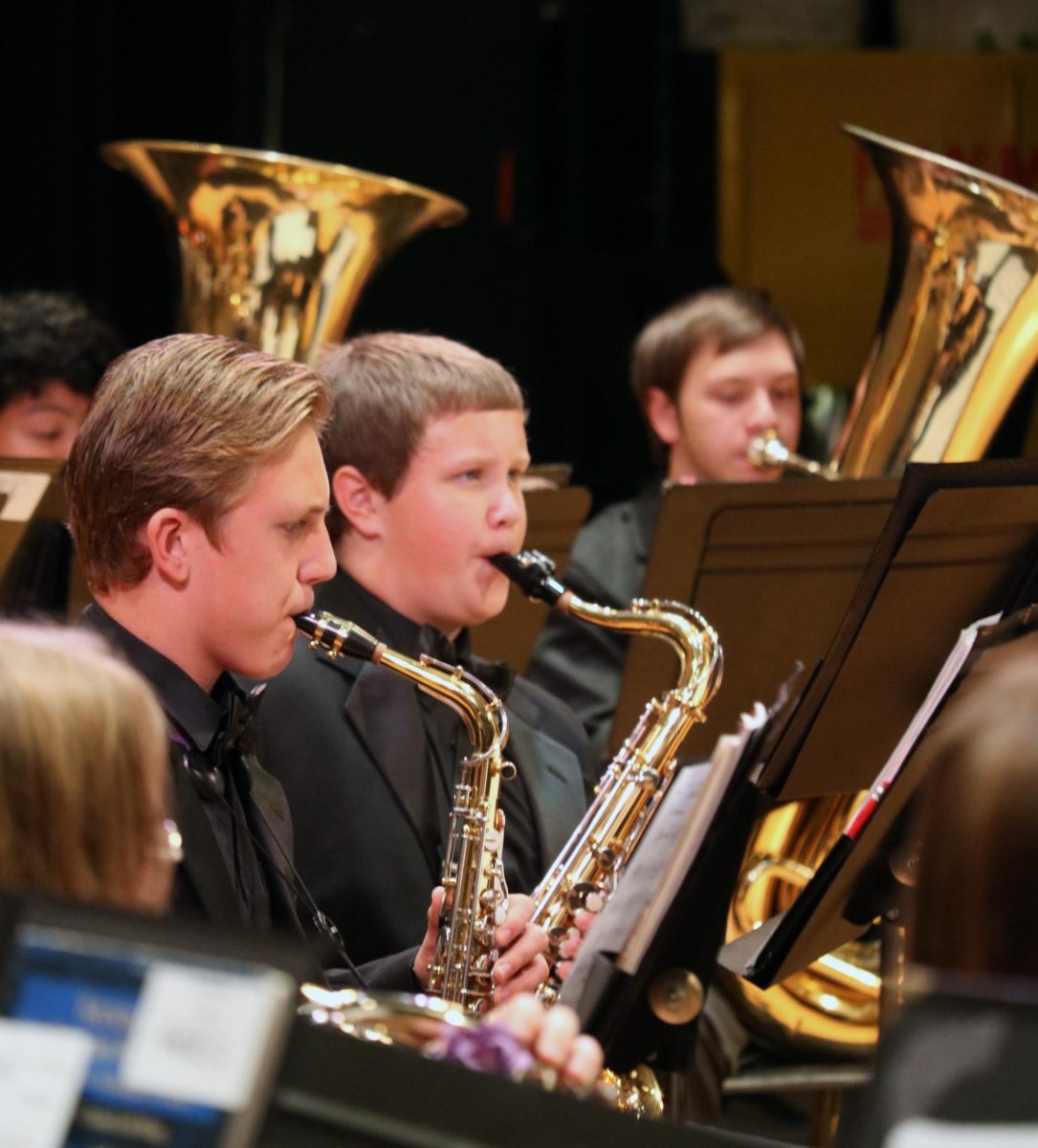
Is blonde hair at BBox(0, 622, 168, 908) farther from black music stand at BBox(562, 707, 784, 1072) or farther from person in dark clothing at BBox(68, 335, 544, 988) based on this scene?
person in dark clothing at BBox(68, 335, 544, 988)

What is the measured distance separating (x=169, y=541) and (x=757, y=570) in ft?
3.43

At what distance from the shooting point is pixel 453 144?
4.87 m

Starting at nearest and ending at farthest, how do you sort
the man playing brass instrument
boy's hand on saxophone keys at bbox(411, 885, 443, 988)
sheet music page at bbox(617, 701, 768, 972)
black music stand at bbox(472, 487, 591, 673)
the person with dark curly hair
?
sheet music page at bbox(617, 701, 768, 972)
boy's hand on saxophone keys at bbox(411, 885, 443, 988)
black music stand at bbox(472, 487, 591, 673)
the person with dark curly hair
the man playing brass instrument

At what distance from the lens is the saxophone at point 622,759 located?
2453mm

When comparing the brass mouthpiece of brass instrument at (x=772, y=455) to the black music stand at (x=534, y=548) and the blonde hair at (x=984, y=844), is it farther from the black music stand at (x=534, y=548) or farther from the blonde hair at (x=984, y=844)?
the blonde hair at (x=984, y=844)

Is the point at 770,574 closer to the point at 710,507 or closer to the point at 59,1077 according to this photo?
the point at 710,507

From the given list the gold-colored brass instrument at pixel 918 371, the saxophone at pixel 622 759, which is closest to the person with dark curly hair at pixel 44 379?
the saxophone at pixel 622 759

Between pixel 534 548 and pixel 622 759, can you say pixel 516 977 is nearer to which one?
pixel 622 759

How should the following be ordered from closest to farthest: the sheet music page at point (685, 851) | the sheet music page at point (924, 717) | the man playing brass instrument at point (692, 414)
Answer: the sheet music page at point (685, 851) < the sheet music page at point (924, 717) < the man playing brass instrument at point (692, 414)

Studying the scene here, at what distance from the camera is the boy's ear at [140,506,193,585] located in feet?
6.86

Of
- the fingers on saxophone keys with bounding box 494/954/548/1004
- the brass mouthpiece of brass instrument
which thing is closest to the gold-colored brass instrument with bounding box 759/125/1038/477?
the brass mouthpiece of brass instrument

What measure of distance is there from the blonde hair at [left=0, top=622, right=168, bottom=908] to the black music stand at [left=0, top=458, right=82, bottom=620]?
4.09 ft

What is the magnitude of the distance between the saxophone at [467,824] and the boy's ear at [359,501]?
0.33m

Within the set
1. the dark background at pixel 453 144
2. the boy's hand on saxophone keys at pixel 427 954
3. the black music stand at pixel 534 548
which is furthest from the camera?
the dark background at pixel 453 144
